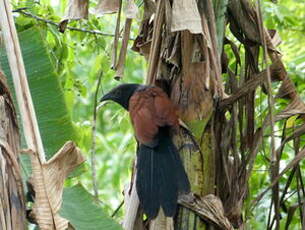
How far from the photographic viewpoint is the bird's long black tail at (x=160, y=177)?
1.84 metres

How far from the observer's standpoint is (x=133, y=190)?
190 centimetres

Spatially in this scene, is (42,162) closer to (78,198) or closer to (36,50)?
(78,198)

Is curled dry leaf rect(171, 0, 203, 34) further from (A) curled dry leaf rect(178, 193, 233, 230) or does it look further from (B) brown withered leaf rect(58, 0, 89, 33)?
(A) curled dry leaf rect(178, 193, 233, 230)

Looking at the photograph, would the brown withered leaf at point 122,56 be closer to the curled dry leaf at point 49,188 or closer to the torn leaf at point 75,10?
the torn leaf at point 75,10

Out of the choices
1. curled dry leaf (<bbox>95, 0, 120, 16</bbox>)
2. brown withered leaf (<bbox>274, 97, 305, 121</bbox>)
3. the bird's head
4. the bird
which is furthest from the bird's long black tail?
the bird's head

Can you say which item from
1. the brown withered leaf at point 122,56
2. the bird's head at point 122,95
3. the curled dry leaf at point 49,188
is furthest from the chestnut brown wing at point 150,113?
the curled dry leaf at point 49,188

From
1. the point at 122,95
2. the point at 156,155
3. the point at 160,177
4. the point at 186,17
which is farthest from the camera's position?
the point at 122,95

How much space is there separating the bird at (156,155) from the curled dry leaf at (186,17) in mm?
289

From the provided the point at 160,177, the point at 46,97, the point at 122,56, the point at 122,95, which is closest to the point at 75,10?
the point at 122,56

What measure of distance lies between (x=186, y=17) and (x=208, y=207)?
0.60 metres

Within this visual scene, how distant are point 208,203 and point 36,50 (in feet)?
2.68

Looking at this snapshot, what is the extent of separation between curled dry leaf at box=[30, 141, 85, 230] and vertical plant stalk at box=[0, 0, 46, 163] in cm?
3

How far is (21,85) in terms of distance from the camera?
144 centimetres

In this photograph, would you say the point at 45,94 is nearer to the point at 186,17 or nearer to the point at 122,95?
the point at 186,17
